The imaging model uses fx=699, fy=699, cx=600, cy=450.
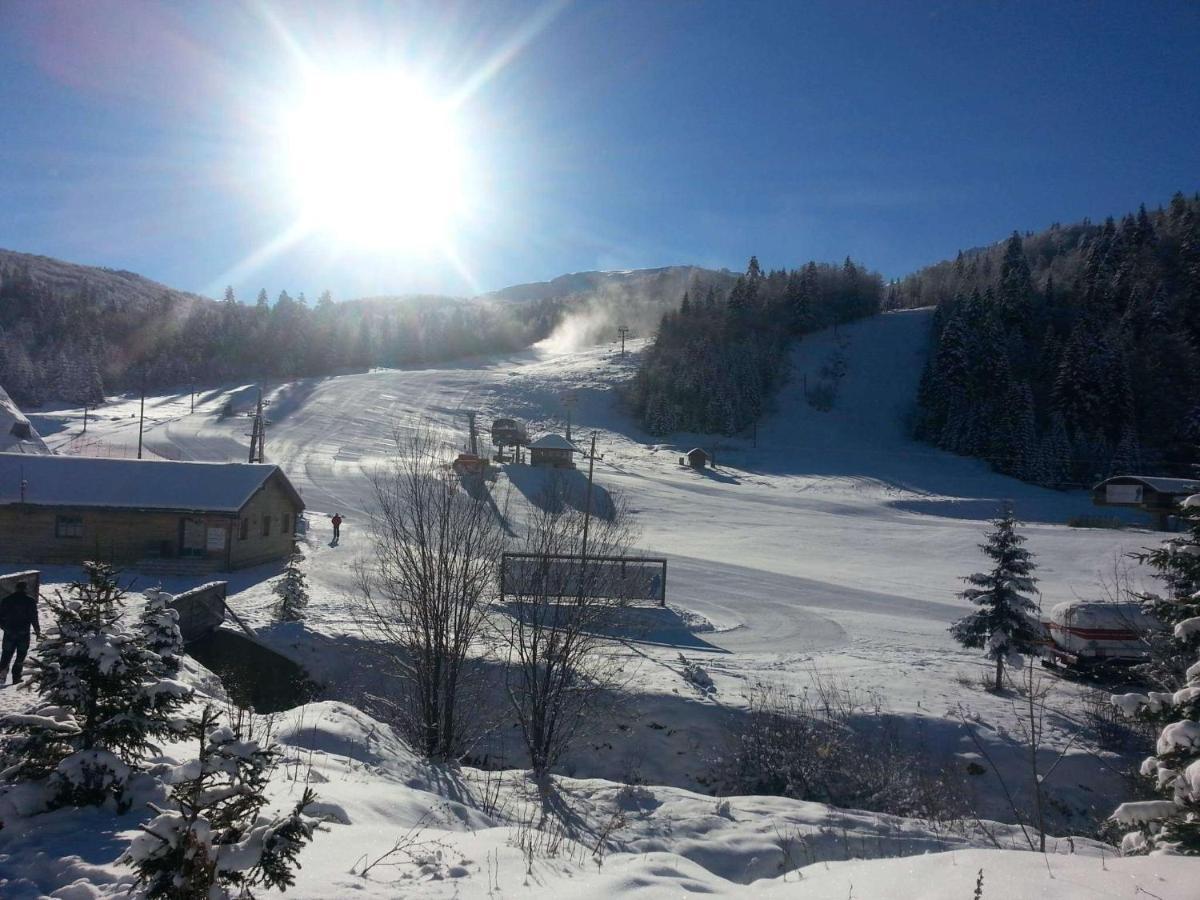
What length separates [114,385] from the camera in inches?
3873

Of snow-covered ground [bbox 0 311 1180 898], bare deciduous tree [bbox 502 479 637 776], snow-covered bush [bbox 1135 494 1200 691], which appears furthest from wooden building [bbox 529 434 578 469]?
snow-covered bush [bbox 1135 494 1200 691]

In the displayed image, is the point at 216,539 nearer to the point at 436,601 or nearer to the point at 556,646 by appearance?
the point at 436,601

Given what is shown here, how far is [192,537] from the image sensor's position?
27047mm

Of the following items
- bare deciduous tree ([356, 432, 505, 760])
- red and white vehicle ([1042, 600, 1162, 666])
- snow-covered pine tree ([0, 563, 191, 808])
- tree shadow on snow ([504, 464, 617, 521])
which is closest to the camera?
snow-covered pine tree ([0, 563, 191, 808])

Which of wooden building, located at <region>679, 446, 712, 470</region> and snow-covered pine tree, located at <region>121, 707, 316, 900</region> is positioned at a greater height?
snow-covered pine tree, located at <region>121, 707, 316, 900</region>

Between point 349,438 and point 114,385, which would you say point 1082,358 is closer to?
point 349,438

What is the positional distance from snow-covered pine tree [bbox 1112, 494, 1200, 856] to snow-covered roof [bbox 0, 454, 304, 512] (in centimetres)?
2762

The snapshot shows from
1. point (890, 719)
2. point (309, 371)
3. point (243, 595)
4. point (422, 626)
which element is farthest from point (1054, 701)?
point (309, 371)

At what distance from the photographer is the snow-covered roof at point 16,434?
132 feet

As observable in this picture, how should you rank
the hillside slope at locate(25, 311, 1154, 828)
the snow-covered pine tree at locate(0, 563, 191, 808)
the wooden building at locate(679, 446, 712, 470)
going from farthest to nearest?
the wooden building at locate(679, 446, 712, 470) < the hillside slope at locate(25, 311, 1154, 828) < the snow-covered pine tree at locate(0, 563, 191, 808)

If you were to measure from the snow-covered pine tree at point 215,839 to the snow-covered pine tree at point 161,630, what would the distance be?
209 centimetres

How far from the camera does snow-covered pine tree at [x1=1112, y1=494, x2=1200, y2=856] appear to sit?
527 centimetres

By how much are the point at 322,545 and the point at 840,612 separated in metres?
24.0

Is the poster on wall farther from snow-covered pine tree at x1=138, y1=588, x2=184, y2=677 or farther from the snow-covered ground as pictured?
snow-covered pine tree at x1=138, y1=588, x2=184, y2=677
